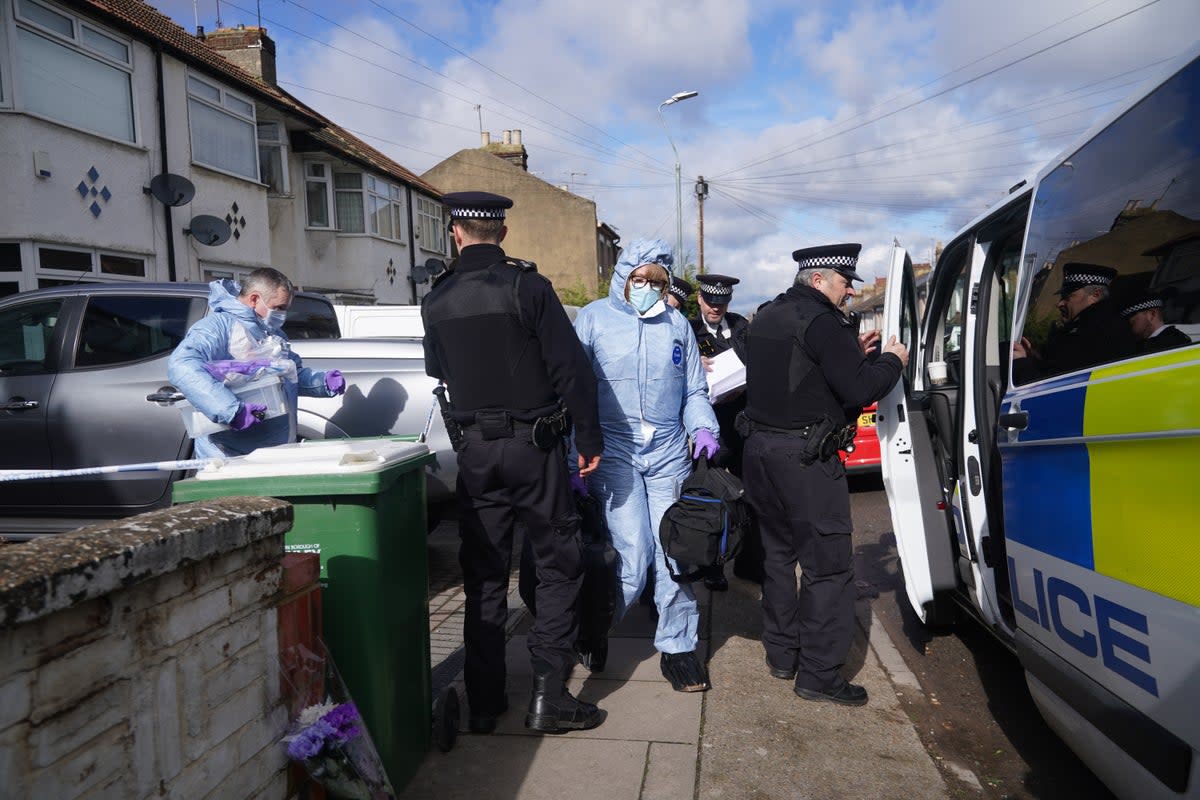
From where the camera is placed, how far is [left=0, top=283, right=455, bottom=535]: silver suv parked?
5.38 metres

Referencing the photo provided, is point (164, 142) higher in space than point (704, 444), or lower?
higher

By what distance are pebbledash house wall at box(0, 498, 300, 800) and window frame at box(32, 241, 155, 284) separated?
34.0 ft

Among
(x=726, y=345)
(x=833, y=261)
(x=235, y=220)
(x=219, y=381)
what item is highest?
(x=235, y=220)

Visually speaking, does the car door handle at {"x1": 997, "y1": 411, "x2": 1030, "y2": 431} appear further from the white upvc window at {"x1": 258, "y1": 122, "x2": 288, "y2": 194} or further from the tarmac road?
the white upvc window at {"x1": 258, "y1": 122, "x2": 288, "y2": 194}

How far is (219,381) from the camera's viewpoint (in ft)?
13.1

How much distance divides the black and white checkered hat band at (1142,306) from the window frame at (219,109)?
15570 millimetres

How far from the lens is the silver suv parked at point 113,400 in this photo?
5.38 metres

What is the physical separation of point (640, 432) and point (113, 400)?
11.4ft

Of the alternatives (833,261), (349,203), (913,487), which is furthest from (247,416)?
(349,203)

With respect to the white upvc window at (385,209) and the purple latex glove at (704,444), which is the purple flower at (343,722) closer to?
the purple latex glove at (704,444)

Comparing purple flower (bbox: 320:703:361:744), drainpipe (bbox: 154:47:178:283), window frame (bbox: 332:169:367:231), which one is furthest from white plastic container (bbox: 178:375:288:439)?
window frame (bbox: 332:169:367:231)

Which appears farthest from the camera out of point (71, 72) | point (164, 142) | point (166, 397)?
point (164, 142)

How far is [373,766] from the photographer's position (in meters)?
2.51

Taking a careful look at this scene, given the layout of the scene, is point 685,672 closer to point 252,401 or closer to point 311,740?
point 311,740
